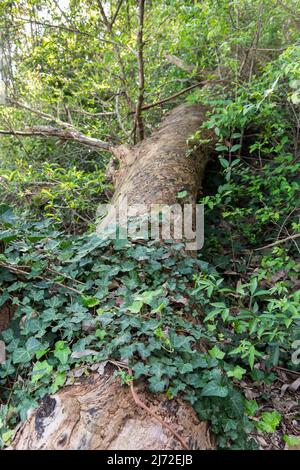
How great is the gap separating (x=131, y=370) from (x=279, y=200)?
2.27 metres

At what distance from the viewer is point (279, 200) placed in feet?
10.4

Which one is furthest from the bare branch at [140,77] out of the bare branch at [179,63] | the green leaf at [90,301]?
the green leaf at [90,301]

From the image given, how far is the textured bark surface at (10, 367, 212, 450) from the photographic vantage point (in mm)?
1275

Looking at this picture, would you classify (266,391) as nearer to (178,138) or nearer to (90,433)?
(90,433)

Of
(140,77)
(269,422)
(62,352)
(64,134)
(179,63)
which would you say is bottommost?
(269,422)

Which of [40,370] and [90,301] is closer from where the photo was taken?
[40,370]

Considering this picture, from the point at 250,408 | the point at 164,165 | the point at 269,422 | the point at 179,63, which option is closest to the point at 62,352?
the point at 250,408

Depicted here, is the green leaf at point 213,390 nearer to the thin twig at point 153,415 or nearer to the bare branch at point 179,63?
the thin twig at point 153,415

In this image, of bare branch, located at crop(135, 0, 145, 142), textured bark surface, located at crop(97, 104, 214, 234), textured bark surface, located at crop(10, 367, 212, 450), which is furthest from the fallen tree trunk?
bare branch, located at crop(135, 0, 145, 142)

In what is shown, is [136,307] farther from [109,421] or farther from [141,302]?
[109,421]

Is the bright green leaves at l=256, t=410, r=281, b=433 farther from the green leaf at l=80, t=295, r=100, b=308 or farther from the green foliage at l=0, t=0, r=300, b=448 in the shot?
the green leaf at l=80, t=295, r=100, b=308

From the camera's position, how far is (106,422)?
1.32 meters

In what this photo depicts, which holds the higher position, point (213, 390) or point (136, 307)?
point (136, 307)

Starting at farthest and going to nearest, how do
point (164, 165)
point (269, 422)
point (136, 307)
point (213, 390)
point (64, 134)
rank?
point (64, 134) < point (164, 165) < point (269, 422) < point (136, 307) < point (213, 390)
